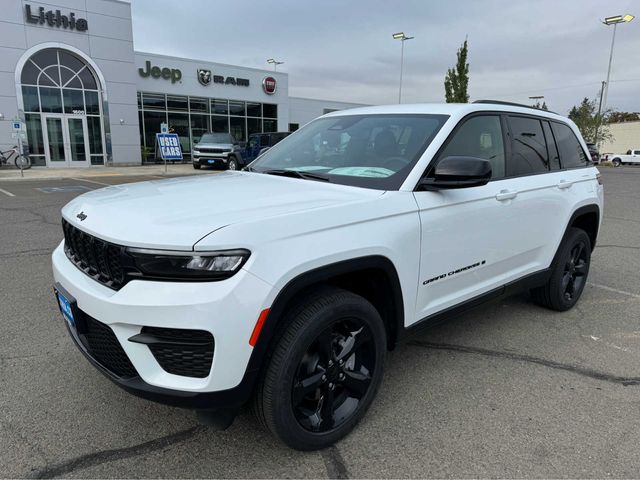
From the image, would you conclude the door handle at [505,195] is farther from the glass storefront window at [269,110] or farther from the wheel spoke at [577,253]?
the glass storefront window at [269,110]

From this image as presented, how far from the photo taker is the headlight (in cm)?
198

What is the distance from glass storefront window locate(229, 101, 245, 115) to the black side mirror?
94.7 ft

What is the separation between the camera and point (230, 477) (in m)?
2.29

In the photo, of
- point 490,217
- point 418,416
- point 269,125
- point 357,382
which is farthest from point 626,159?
point 357,382

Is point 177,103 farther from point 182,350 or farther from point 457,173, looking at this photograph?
point 182,350

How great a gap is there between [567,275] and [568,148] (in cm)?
118

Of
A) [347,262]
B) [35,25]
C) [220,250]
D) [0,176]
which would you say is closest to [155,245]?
[220,250]

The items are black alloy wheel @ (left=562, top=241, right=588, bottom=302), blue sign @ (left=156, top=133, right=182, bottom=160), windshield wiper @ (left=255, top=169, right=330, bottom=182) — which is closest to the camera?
windshield wiper @ (left=255, top=169, right=330, bottom=182)

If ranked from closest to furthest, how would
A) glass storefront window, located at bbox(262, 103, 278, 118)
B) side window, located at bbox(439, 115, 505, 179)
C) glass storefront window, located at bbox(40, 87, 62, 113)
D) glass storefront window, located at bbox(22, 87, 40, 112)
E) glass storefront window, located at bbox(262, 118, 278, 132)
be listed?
1. side window, located at bbox(439, 115, 505, 179)
2. glass storefront window, located at bbox(22, 87, 40, 112)
3. glass storefront window, located at bbox(40, 87, 62, 113)
4. glass storefront window, located at bbox(262, 103, 278, 118)
5. glass storefront window, located at bbox(262, 118, 278, 132)

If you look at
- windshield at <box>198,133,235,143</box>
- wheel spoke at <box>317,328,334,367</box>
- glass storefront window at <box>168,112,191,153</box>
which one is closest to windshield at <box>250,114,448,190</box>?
wheel spoke at <box>317,328,334,367</box>

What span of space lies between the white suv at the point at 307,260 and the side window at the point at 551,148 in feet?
1.20

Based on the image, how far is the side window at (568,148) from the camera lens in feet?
14.2

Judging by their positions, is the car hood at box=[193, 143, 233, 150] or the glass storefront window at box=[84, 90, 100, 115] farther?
the car hood at box=[193, 143, 233, 150]

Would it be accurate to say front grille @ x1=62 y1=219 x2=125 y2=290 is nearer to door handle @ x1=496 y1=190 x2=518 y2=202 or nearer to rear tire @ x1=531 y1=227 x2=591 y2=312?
door handle @ x1=496 y1=190 x2=518 y2=202
